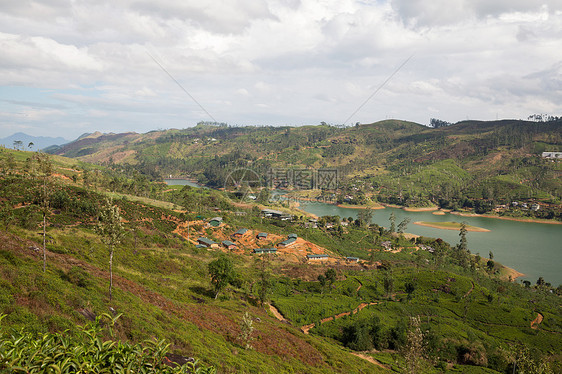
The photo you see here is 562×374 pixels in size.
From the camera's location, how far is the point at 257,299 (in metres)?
34.5

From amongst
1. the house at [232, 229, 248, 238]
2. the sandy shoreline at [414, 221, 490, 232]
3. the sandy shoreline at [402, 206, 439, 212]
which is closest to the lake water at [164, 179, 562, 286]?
the sandy shoreline at [414, 221, 490, 232]

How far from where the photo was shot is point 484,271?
224 ft

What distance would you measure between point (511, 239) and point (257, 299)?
327 ft

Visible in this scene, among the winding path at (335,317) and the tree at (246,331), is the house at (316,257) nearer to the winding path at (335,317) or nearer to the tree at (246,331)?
the winding path at (335,317)

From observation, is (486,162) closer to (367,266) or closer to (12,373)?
(367,266)

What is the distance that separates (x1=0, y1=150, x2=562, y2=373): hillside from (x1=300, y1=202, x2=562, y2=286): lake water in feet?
34.5

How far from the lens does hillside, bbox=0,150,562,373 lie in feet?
46.3

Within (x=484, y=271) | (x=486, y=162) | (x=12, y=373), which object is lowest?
(x=484, y=271)

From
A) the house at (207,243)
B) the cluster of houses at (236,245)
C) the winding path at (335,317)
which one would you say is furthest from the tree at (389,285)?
the house at (207,243)

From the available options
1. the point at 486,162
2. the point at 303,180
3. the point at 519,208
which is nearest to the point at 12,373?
the point at 519,208

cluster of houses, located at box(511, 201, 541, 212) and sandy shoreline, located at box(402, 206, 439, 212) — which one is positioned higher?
cluster of houses, located at box(511, 201, 541, 212)

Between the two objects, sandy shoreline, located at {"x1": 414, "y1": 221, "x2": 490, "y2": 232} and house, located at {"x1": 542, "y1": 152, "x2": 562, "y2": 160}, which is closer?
sandy shoreline, located at {"x1": 414, "y1": 221, "x2": 490, "y2": 232}

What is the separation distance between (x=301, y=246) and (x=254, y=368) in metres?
50.8

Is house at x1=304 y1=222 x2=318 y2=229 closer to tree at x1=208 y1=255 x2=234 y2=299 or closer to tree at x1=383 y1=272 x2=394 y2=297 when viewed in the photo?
tree at x1=383 y1=272 x2=394 y2=297
